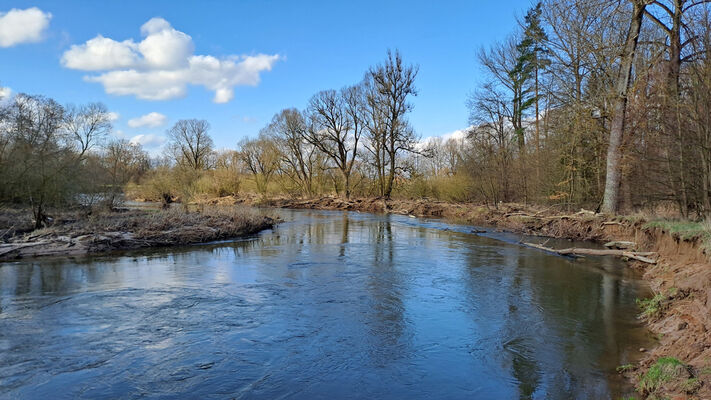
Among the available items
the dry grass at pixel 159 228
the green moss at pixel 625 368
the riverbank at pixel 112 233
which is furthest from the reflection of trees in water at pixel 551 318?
the riverbank at pixel 112 233

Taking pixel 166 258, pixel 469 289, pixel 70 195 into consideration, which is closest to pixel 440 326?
pixel 469 289

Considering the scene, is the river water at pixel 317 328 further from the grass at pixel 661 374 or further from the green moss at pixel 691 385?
the green moss at pixel 691 385

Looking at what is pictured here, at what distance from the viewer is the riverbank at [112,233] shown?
13.3 m

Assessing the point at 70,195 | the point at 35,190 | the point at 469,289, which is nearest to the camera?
the point at 469,289

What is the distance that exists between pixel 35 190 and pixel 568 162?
22.7 m

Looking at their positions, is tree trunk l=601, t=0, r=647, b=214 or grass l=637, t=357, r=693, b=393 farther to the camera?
tree trunk l=601, t=0, r=647, b=214

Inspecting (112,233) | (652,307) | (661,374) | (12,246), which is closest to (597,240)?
(652,307)

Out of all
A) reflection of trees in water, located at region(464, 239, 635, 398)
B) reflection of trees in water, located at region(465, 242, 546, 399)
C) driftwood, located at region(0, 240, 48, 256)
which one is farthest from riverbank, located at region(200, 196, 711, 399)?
driftwood, located at region(0, 240, 48, 256)

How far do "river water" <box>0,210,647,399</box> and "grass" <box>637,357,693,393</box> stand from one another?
308 millimetres

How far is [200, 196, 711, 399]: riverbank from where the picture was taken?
14.8 feet

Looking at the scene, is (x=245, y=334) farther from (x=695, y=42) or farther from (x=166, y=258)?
(x=695, y=42)

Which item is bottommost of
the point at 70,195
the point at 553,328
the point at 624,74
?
the point at 553,328

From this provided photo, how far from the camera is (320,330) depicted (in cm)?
682

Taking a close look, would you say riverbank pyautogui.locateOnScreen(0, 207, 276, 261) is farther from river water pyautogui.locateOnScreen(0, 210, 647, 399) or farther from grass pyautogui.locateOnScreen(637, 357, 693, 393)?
grass pyautogui.locateOnScreen(637, 357, 693, 393)
